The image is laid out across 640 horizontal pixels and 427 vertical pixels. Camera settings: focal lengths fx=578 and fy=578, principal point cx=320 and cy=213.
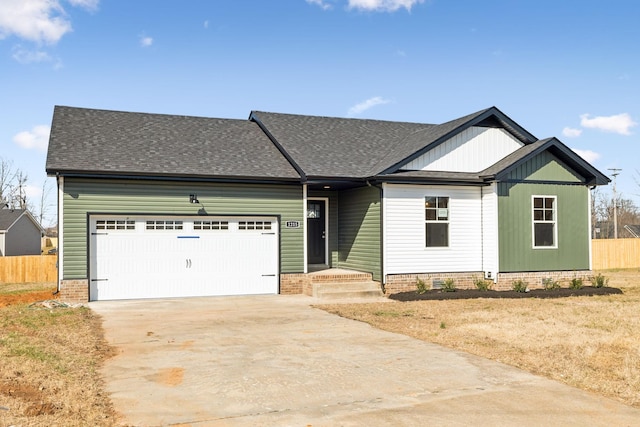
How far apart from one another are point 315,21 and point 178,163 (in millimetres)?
6785

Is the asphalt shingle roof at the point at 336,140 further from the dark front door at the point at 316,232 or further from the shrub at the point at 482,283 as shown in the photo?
the shrub at the point at 482,283

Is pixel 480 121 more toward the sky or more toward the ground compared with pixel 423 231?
more toward the sky

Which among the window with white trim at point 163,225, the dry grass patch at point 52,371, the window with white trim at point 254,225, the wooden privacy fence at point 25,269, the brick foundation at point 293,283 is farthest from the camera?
the wooden privacy fence at point 25,269

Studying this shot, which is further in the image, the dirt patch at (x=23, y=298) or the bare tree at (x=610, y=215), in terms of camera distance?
the bare tree at (x=610, y=215)

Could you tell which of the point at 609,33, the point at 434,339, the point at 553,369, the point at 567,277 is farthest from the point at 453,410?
the point at 609,33

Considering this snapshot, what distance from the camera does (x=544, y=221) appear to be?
679 inches

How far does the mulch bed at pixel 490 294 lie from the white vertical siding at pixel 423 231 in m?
0.84

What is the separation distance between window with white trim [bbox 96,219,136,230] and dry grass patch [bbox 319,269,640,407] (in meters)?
5.70

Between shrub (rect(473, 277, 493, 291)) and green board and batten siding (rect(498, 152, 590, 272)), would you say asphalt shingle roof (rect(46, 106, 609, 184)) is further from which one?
shrub (rect(473, 277, 493, 291))

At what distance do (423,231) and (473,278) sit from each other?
83.9 inches

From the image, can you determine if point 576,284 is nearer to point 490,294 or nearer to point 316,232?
point 490,294

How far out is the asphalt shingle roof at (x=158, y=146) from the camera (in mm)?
15102

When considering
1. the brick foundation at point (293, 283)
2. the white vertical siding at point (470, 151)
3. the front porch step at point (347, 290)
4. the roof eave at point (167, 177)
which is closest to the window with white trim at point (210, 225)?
the roof eave at point (167, 177)

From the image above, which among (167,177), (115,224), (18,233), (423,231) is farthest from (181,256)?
(18,233)
